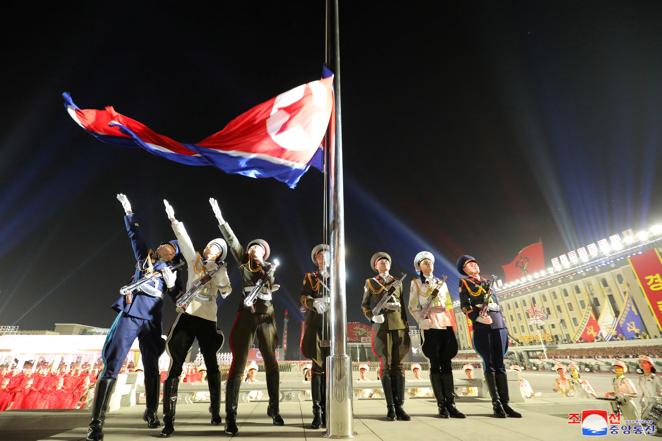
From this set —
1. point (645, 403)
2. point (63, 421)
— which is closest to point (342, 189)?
point (645, 403)

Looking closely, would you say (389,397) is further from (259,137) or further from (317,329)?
(259,137)

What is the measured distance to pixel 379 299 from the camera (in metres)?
6.16

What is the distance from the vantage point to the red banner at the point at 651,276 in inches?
1714

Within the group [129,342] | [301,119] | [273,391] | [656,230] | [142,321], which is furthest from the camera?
[656,230]

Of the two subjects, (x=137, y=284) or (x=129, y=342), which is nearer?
(x=129, y=342)

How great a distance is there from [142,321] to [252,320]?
184 centimetres

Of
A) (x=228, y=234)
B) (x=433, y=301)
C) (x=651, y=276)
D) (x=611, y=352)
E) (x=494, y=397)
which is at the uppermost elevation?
(x=651, y=276)

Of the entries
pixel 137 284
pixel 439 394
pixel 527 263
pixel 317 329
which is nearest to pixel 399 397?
pixel 439 394

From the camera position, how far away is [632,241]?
161ft

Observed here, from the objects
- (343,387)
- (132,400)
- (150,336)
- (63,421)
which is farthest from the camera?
(132,400)

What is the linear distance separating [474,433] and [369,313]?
97.5 inches

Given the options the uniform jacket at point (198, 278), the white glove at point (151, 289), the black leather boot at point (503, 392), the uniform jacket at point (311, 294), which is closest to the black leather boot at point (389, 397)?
the uniform jacket at point (311, 294)

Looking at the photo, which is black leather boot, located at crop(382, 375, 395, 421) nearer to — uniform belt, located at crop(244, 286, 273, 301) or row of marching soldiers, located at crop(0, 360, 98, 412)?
uniform belt, located at crop(244, 286, 273, 301)

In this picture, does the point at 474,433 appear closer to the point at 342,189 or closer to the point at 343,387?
the point at 343,387
